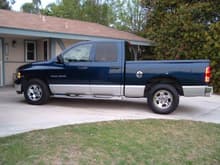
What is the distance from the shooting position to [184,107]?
9836mm

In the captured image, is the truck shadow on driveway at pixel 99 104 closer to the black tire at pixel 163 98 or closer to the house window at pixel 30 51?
the black tire at pixel 163 98

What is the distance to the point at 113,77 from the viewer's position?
863cm

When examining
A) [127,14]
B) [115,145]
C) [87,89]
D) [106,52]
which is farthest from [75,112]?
[127,14]

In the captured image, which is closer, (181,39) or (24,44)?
(24,44)

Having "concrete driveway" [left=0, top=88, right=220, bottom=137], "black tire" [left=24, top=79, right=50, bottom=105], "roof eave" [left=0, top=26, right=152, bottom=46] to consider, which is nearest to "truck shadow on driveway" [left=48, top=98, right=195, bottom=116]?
"concrete driveway" [left=0, top=88, right=220, bottom=137]

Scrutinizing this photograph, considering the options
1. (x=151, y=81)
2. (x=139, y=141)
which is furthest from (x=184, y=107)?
(x=139, y=141)

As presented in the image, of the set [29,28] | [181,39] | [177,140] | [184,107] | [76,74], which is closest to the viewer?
[177,140]

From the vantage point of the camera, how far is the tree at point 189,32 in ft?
48.9

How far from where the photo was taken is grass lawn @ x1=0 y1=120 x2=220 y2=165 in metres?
4.66

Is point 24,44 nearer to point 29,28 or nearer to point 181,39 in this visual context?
point 29,28

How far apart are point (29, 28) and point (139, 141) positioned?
29.3 ft

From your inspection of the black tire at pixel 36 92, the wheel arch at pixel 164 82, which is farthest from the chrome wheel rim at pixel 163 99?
the black tire at pixel 36 92

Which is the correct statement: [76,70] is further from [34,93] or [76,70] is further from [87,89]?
[34,93]

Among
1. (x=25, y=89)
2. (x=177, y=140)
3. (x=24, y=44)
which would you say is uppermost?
(x=24, y=44)
